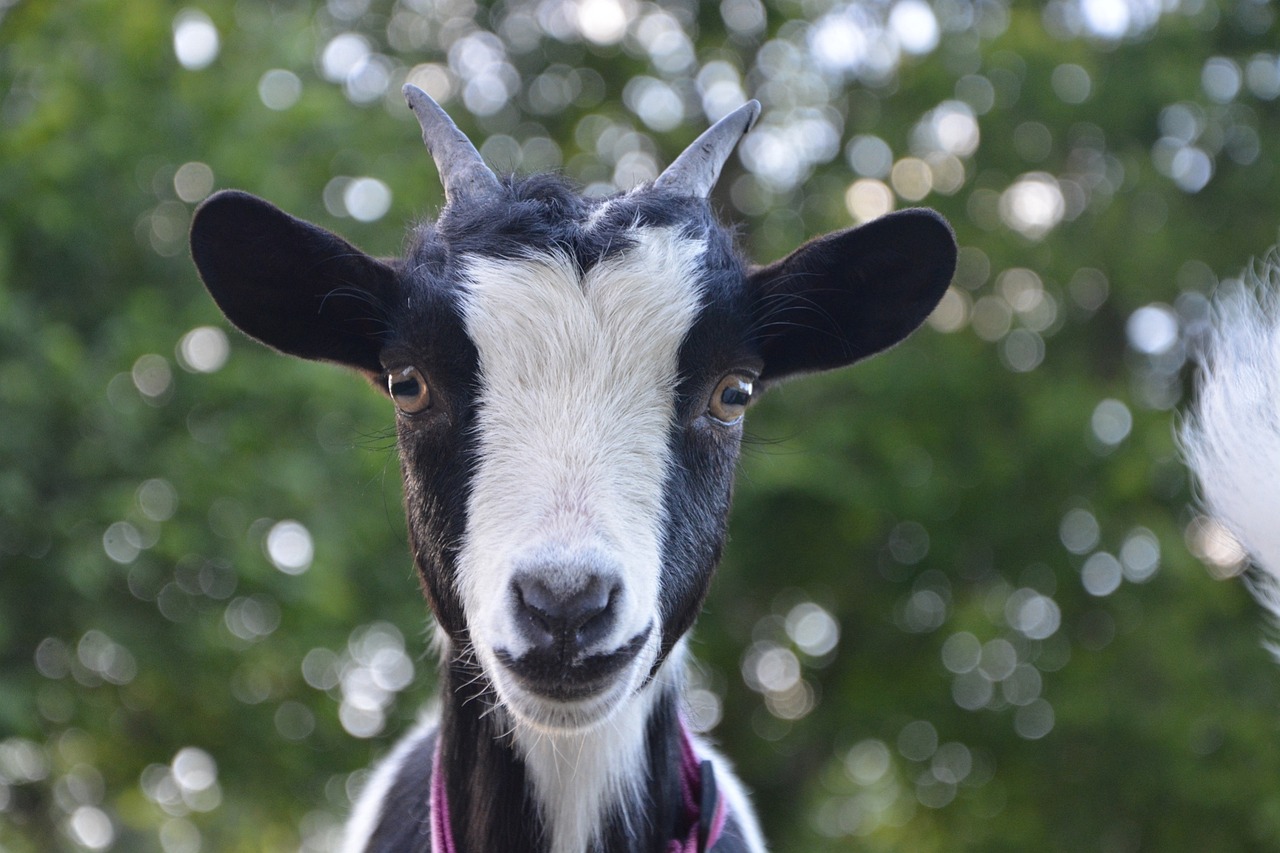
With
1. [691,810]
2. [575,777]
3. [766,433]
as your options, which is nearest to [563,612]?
[575,777]

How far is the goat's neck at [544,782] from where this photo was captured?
3033mm

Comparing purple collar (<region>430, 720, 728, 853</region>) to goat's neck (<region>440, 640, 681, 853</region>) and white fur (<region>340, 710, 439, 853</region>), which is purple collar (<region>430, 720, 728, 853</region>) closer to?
goat's neck (<region>440, 640, 681, 853</region>)

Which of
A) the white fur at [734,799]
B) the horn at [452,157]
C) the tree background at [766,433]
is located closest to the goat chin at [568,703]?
the white fur at [734,799]

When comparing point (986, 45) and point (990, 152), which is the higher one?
point (986, 45)


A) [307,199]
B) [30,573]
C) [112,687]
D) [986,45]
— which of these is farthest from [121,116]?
[986,45]

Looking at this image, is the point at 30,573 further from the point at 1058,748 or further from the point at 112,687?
the point at 1058,748

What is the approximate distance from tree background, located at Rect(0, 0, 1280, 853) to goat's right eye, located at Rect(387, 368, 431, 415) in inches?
192

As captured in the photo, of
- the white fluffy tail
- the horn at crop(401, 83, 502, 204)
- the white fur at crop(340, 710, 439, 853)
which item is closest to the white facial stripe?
the horn at crop(401, 83, 502, 204)

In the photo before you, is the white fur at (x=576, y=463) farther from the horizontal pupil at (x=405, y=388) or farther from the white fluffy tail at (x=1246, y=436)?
the white fluffy tail at (x=1246, y=436)

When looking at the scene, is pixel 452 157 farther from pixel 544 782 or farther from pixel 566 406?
pixel 544 782

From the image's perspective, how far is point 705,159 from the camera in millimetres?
3309

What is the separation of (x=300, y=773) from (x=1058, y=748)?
633 centimetres

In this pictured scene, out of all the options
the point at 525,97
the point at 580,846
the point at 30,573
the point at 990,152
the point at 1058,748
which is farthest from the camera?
the point at 525,97

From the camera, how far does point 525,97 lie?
14.2 meters
